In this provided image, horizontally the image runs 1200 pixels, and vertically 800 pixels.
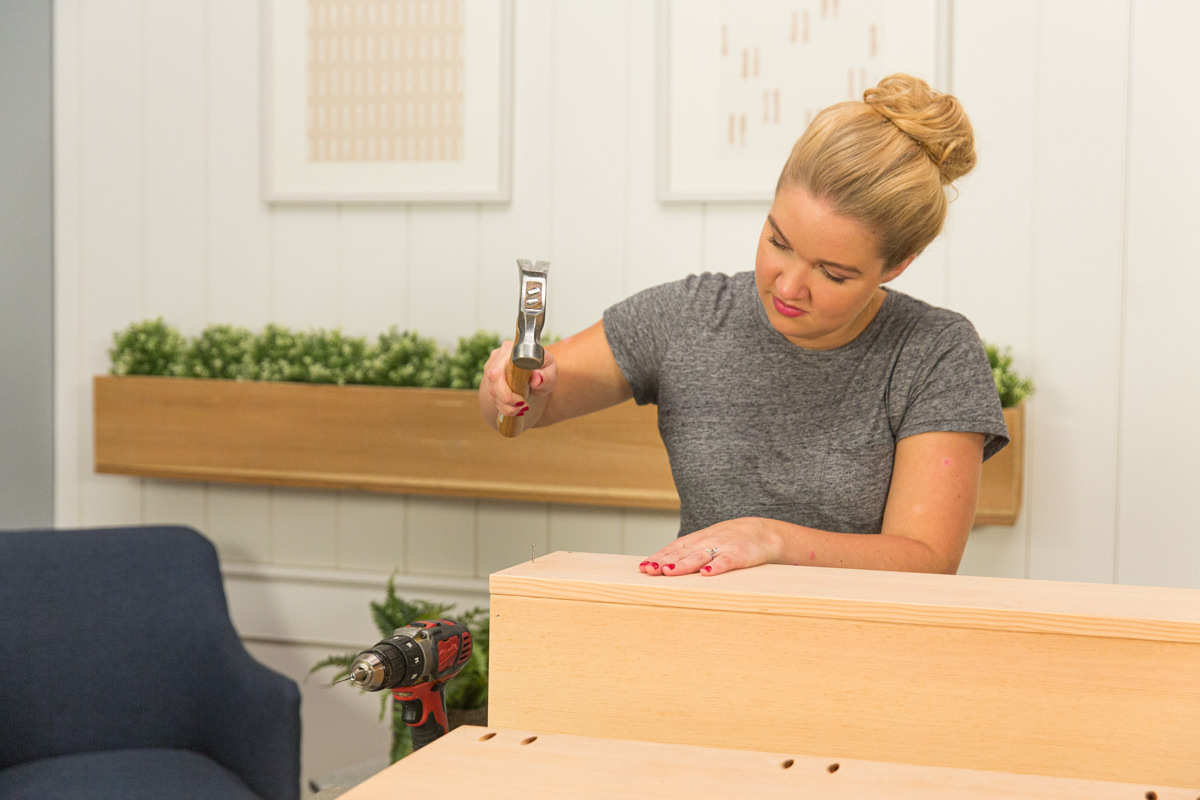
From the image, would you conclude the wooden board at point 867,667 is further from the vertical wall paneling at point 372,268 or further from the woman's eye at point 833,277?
the vertical wall paneling at point 372,268

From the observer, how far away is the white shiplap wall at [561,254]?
6.12ft

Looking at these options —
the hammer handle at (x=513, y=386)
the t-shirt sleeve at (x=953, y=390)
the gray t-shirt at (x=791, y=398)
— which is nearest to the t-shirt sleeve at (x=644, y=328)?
the gray t-shirt at (x=791, y=398)

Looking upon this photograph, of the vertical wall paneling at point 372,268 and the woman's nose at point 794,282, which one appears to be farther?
the vertical wall paneling at point 372,268

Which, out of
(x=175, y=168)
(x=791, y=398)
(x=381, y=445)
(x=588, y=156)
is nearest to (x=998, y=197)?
(x=588, y=156)

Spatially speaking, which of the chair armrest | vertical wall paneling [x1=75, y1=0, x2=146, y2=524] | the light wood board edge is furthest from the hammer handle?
vertical wall paneling [x1=75, y1=0, x2=146, y2=524]

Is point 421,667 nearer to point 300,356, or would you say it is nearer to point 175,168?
point 300,356

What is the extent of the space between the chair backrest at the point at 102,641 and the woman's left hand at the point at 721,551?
131cm

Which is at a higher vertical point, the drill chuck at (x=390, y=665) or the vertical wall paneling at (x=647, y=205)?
the vertical wall paneling at (x=647, y=205)

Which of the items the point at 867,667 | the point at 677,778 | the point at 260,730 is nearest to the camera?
the point at 677,778

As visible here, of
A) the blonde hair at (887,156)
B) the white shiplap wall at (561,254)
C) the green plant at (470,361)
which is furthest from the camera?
the green plant at (470,361)

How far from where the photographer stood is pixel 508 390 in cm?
116

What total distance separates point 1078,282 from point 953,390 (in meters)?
0.88

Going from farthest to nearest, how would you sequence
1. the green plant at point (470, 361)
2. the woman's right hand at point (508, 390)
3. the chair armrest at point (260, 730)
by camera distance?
the green plant at point (470, 361)
the chair armrest at point (260, 730)
the woman's right hand at point (508, 390)

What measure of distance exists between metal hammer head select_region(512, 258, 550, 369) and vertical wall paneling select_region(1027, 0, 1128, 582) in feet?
4.28
